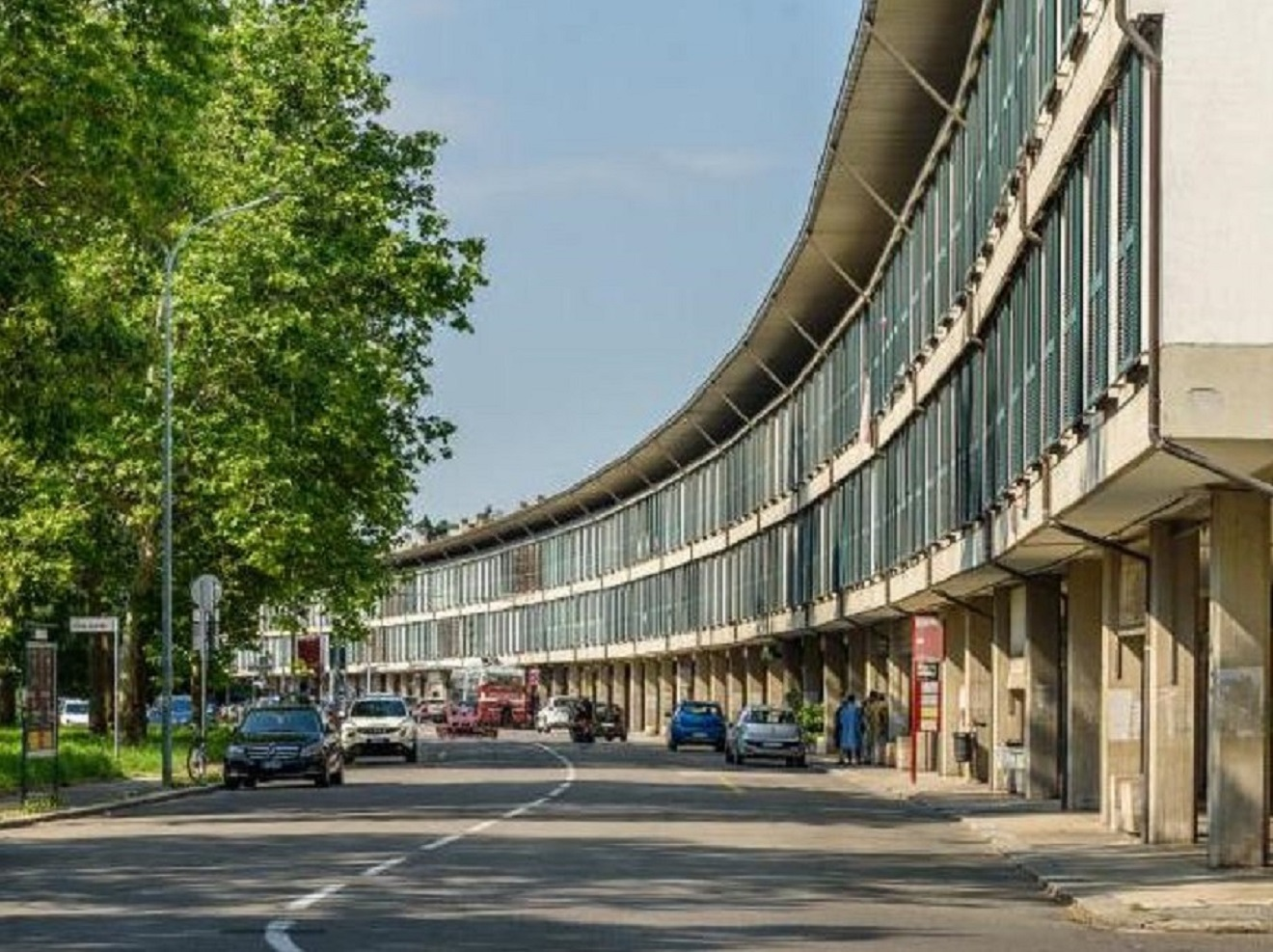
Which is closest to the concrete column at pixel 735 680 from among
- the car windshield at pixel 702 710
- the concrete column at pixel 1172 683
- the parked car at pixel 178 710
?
the car windshield at pixel 702 710

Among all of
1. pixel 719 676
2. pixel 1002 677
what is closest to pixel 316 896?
pixel 1002 677

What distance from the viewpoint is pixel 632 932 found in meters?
20.3

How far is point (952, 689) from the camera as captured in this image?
6512 cm

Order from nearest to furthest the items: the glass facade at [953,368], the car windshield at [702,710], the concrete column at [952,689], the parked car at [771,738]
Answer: the glass facade at [953,368], the concrete column at [952,689], the parked car at [771,738], the car windshield at [702,710]

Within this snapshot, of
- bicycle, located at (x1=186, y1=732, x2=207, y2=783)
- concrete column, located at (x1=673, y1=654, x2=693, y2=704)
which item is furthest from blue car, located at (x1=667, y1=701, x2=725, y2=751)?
bicycle, located at (x1=186, y1=732, x2=207, y2=783)

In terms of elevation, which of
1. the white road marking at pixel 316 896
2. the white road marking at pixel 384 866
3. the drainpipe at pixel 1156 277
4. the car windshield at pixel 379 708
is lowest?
the white road marking at pixel 384 866

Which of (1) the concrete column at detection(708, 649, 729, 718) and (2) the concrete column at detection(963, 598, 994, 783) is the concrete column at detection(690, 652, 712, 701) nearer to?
(1) the concrete column at detection(708, 649, 729, 718)

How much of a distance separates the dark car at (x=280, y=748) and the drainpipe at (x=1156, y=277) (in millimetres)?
29313

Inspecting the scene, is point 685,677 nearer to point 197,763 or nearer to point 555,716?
point 555,716

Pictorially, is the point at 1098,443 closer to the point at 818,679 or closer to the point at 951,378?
the point at 951,378

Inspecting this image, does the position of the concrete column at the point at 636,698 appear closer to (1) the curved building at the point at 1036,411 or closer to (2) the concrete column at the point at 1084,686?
(1) the curved building at the point at 1036,411

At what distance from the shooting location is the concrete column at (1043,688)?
50.1 m

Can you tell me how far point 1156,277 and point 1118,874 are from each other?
5654 millimetres

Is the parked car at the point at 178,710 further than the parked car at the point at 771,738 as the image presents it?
Yes
